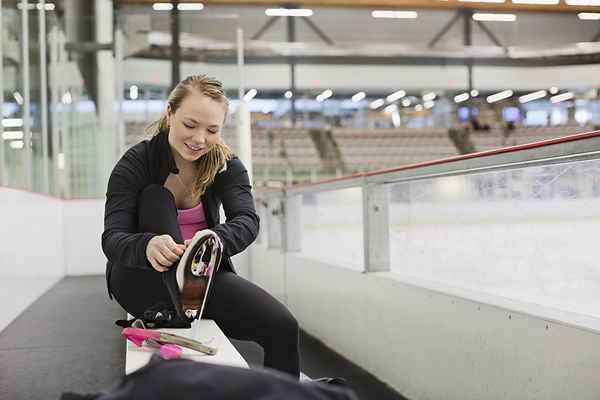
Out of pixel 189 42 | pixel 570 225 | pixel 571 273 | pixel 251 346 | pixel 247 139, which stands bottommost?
pixel 251 346

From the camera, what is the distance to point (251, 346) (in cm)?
232

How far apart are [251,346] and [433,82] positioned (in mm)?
14321

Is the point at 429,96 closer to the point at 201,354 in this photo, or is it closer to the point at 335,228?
the point at 335,228

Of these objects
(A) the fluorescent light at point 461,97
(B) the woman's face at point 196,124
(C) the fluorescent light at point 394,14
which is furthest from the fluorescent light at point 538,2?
(B) the woman's face at point 196,124

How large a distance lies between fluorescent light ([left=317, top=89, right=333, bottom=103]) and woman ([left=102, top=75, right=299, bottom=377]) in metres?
15.4

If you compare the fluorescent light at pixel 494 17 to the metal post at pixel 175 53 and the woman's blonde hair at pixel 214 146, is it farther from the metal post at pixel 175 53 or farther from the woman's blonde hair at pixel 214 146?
the woman's blonde hair at pixel 214 146

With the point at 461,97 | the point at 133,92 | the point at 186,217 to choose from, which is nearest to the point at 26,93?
the point at 186,217

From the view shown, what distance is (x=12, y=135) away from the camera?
2689 mm

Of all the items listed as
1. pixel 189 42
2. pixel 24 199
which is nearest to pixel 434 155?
pixel 189 42

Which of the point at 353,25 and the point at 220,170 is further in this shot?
the point at 353,25

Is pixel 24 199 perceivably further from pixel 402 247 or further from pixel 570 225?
pixel 570 225

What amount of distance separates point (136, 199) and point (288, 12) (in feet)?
38.3

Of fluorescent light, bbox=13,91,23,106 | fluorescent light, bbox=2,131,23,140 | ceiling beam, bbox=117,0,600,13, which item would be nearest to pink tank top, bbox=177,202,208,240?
fluorescent light, bbox=2,131,23,140

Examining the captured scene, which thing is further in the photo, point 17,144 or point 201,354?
point 17,144
